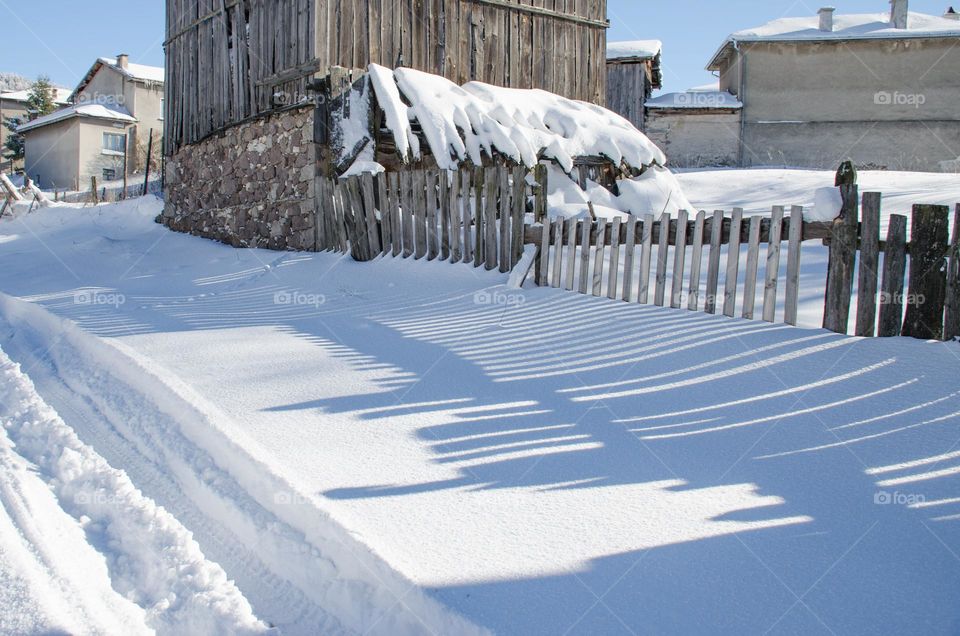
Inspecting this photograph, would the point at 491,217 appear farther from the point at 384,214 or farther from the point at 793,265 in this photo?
the point at 793,265

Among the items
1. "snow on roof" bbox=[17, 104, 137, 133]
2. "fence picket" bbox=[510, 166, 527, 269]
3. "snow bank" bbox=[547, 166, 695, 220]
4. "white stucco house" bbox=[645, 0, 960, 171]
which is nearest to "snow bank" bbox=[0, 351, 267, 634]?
"fence picket" bbox=[510, 166, 527, 269]

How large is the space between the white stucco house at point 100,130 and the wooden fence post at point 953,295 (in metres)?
34.2

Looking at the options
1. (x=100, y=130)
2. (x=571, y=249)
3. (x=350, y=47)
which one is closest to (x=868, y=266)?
(x=571, y=249)

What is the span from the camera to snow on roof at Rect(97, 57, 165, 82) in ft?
113

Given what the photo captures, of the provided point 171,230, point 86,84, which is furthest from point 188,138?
point 86,84

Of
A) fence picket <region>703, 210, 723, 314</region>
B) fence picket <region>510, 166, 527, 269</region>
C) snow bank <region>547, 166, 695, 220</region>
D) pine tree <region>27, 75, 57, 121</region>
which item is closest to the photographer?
fence picket <region>703, 210, 723, 314</region>

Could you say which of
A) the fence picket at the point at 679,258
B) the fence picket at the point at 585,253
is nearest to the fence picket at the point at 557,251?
the fence picket at the point at 585,253

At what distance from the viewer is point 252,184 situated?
39.7ft

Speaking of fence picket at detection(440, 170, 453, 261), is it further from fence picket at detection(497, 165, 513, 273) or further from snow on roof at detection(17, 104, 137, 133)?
snow on roof at detection(17, 104, 137, 133)

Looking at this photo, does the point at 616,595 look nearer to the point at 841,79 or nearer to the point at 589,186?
the point at 589,186

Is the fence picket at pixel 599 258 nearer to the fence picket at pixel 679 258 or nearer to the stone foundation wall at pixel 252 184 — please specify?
the fence picket at pixel 679 258

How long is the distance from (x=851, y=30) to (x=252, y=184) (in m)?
21.3

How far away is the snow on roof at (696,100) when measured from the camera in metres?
23.3

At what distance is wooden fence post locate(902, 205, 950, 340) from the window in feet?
119
